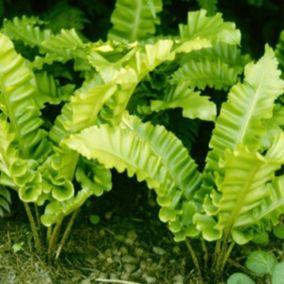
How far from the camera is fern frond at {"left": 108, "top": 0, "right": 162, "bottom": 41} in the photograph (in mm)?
3049

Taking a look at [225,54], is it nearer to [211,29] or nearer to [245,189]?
[211,29]

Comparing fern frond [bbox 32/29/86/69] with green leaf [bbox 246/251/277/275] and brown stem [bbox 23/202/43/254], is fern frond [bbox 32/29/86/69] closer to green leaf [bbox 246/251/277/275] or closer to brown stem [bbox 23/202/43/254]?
brown stem [bbox 23/202/43/254]

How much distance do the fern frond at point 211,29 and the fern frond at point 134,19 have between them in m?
0.17

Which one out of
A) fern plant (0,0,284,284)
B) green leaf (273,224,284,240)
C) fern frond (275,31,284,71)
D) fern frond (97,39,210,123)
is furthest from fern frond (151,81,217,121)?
green leaf (273,224,284,240)

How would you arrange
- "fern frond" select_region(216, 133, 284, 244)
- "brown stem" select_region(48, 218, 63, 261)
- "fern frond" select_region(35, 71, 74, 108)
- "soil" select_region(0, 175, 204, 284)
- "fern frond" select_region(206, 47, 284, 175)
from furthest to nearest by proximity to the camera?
"fern frond" select_region(35, 71, 74, 108), "soil" select_region(0, 175, 204, 284), "brown stem" select_region(48, 218, 63, 261), "fern frond" select_region(206, 47, 284, 175), "fern frond" select_region(216, 133, 284, 244)

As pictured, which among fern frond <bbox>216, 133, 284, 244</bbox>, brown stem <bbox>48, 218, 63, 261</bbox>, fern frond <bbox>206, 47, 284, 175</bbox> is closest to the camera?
fern frond <bbox>216, 133, 284, 244</bbox>

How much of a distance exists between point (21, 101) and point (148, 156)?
586mm

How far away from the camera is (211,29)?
288 centimetres

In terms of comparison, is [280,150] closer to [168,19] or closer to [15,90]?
[15,90]

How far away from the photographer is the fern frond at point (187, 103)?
2.70 m

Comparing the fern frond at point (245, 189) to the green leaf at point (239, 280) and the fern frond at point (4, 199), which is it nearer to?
the green leaf at point (239, 280)

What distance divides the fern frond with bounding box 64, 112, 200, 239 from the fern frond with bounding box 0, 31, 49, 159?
34 centimetres

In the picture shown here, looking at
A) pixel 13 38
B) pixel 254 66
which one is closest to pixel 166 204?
pixel 254 66

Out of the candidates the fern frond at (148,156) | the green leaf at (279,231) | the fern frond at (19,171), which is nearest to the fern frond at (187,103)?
the fern frond at (148,156)
